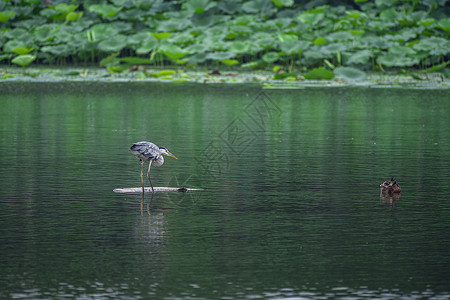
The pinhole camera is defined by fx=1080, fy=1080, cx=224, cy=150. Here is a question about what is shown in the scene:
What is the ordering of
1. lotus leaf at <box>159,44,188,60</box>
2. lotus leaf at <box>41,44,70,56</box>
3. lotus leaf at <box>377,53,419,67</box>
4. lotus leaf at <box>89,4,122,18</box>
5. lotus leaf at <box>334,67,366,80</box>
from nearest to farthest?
lotus leaf at <box>334,67,366,80</box>, lotus leaf at <box>377,53,419,67</box>, lotus leaf at <box>159,44,188,60</box>, lotus leaf at <box>41,44,70,56</box>, lotus leaf at <box>89,4,122,18</box>

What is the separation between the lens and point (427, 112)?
773 inches

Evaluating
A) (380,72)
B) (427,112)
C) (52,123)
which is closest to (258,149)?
(52,123)

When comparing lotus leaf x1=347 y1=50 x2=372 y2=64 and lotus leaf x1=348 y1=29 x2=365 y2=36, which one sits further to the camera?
lotus leaf x1=348 y1=29 x2=365 y2=36

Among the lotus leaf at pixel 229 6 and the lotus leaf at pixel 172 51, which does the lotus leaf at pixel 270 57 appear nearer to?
the lotus leaf at pixel 172 51

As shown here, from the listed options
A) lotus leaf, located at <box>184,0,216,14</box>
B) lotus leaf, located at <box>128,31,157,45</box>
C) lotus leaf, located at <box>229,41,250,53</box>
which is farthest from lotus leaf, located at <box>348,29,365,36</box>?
lotus leaf, located at <box>128,31,157,45</box>

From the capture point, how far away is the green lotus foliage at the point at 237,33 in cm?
2903

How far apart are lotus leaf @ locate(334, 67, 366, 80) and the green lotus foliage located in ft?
0.13

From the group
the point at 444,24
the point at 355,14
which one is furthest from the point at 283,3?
the point at 444,24

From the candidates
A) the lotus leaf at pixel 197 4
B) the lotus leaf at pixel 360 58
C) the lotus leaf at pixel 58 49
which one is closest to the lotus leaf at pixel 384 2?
the lotus leaf at pixel 360 58

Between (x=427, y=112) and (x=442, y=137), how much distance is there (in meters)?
4.22

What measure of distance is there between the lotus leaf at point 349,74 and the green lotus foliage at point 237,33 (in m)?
0.04

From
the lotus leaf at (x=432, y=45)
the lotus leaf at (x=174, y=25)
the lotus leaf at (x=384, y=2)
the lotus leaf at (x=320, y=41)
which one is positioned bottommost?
the lotus leaf at (x=432, y=45)

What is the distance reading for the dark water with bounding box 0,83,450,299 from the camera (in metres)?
6.57

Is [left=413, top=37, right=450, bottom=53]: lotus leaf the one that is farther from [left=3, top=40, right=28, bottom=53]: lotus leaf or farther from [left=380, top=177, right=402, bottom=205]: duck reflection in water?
[left=380, top=177, right=402, bottom=205]: duck reflection in water
